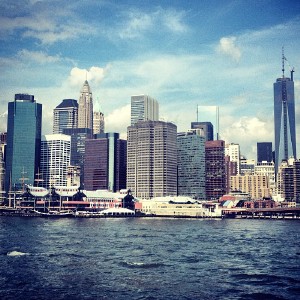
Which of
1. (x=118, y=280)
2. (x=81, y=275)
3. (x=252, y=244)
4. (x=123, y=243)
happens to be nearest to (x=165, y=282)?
(x=118, y=280)

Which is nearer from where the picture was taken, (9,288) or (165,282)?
(9,288)

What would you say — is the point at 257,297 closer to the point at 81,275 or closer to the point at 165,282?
the point at 165,282

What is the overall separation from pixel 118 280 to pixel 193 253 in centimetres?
3544

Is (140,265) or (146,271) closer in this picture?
(146,271)

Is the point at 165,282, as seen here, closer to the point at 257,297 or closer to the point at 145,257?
the point at 257,297

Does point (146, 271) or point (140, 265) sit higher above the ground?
point (140, 265)

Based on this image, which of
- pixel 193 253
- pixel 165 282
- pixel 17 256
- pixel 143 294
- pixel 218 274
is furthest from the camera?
pixel 193 253

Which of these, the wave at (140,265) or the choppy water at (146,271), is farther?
the wave at (140,265)

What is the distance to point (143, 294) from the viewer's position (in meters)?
64.4

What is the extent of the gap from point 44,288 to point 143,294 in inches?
544

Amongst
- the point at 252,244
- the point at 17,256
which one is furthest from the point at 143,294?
the point at 252,244

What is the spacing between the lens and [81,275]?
7588 cm

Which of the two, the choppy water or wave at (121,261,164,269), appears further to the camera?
wave at (121,261,164,269)

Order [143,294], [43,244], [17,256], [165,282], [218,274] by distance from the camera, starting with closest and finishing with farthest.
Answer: [143,294]
[165,282]
[218,274]
[17,256]
[43,244]
